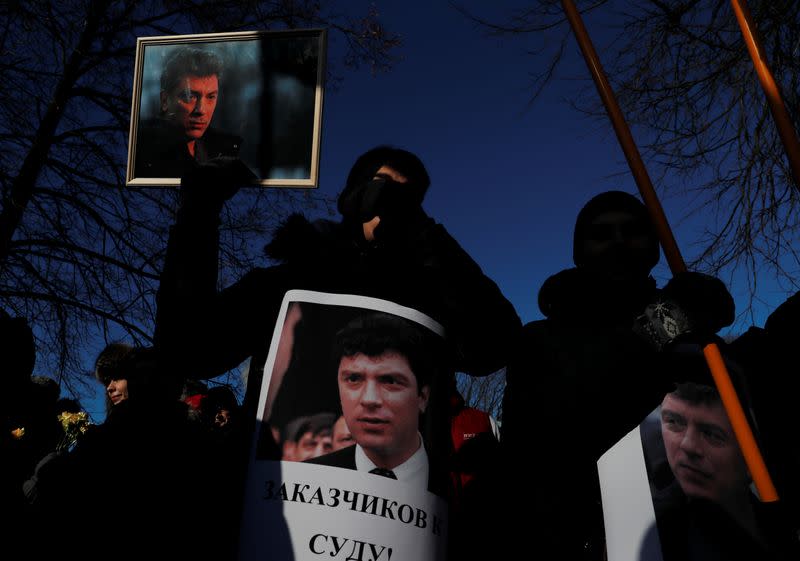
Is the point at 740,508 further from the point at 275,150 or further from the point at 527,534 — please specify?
the point at 275,150

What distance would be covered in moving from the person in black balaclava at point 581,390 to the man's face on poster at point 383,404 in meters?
0.40

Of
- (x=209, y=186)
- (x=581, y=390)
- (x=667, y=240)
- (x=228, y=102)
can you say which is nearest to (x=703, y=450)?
(x=581, y=390)

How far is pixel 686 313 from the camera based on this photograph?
1354 millimetres

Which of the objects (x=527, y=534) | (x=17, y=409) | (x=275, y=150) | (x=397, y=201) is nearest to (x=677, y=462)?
(x=527, y=534)

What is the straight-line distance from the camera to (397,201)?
4.21ft

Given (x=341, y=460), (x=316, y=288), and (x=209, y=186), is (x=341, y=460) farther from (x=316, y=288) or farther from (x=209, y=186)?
(x=209, y=186)

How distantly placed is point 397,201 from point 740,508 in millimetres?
1023

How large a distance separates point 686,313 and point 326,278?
30.8 inches

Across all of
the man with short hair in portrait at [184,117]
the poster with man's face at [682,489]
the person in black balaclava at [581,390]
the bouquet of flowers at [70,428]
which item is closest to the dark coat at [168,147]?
the man with short hair in portrait at [184,117]

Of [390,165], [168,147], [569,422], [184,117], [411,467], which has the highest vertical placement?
[184,117]

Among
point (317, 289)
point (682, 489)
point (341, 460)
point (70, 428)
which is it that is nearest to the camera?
point (341, 460)

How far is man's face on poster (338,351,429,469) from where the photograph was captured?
104 cm

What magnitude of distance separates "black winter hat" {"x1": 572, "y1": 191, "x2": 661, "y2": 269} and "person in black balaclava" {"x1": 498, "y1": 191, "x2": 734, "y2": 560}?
0.66ft

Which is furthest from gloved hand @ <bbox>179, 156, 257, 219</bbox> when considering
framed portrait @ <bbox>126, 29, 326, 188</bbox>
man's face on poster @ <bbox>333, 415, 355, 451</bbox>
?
framed portrait @ <bbox>126, 29, 326, 188</bbox>
